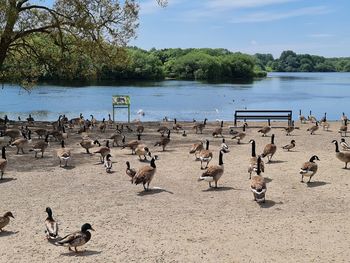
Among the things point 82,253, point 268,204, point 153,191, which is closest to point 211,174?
point 153,191

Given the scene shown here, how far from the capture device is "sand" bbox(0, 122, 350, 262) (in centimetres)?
1007

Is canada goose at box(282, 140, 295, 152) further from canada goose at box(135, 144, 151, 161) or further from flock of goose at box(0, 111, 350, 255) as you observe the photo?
canada goose at box(135, 144, 151, 161)

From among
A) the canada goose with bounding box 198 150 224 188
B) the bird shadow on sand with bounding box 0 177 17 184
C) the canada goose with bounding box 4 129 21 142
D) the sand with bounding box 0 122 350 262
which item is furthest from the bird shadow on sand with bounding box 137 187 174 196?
the canada goose with bounding box 4 129 21 142

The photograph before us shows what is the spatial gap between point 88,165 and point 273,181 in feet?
25.2

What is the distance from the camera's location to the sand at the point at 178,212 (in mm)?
10070

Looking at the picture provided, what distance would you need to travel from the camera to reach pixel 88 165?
19.5m

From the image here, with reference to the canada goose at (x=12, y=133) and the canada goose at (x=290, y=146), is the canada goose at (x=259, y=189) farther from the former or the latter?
the canada goose at (x=12, y=133)

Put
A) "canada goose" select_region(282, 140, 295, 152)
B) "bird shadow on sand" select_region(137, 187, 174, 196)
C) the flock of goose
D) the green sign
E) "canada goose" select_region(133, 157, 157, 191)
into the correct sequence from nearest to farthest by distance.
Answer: the flock of goose → "canada goose" select_region(133, 157, 157, 191) → "bird shadow on sand" select_region(137, 187, 174, 196) → "canada goose" select_region(282, 140, 295, 152) → the green sign

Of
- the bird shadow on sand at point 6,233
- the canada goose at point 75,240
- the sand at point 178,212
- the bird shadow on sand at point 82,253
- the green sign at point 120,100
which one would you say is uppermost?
the green sign at point 120,100

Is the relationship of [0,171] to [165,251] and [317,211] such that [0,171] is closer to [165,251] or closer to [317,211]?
[165,251]

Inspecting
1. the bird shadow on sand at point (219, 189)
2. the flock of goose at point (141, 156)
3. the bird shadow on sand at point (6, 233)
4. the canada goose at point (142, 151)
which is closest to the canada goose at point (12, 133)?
the flock of goose at point (141, 156)

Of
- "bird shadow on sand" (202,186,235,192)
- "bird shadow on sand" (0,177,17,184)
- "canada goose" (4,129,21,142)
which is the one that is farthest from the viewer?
"canada goose" (4,129,21,142)

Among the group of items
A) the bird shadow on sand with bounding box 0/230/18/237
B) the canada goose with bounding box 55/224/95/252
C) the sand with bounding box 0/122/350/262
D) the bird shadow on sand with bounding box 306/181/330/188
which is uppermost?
the canada goose with bounding box 55/224/95/252

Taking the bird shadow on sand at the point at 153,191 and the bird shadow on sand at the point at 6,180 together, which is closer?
the bird shadow on sand at the point at 153,191
